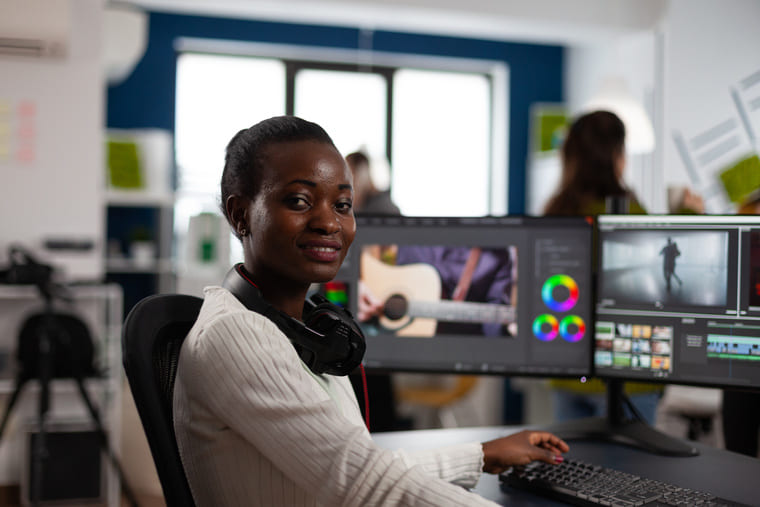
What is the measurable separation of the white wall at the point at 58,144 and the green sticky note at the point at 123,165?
3.39ft

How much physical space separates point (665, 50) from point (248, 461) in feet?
14.9

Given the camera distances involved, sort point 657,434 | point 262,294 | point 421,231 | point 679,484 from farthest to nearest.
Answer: point 421,231
point 657,434
point 679,484
point 262,294

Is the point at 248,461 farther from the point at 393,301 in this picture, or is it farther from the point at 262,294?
the point at 393,301

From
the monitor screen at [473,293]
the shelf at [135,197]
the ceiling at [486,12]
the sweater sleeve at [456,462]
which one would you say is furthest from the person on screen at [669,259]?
the shelf at [135,197]

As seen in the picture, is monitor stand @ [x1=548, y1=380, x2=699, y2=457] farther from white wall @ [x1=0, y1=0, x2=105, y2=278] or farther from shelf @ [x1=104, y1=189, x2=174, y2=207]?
shelf @ [x1=104, y1=189, x2=174, y2=207]

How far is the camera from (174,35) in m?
5.45

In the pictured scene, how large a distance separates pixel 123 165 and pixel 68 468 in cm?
211

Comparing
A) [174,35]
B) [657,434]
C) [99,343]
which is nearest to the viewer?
[657,434]

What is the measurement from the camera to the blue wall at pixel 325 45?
17.7 feet

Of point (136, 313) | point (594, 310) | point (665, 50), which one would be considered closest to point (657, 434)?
point (594, 310)

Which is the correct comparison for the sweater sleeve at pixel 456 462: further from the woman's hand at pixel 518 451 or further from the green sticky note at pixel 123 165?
the green sticky note at pixel 123 165

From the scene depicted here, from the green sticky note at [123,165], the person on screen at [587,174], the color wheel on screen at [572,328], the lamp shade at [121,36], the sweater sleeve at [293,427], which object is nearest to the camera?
the sweater sleeve at [293,427]

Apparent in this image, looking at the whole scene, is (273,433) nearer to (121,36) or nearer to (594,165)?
(594,165)

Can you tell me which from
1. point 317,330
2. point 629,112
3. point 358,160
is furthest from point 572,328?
point 629,112
